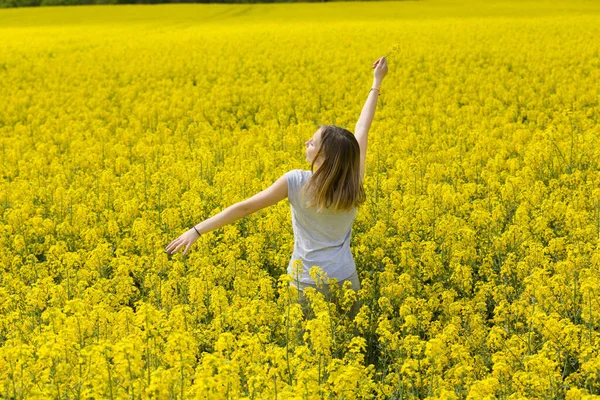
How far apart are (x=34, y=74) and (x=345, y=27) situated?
11953 mm

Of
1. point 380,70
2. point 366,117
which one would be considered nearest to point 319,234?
point 366,117

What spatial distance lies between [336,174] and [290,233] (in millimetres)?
2092

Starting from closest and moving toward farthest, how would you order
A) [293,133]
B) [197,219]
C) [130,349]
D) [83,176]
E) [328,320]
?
[130,349] < [328,320] < [197,219] < [83,176] < [293,133]

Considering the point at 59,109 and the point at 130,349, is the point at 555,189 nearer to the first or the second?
the point at 130,349

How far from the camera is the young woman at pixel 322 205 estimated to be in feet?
16.1

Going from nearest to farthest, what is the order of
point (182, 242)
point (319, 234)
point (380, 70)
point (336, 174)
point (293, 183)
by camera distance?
point (182, 242)
point (336, 174)
point (293, 183)
point (319, 234)
point (380, 70)

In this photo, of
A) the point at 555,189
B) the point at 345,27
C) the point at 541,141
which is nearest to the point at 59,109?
the point at 541,141

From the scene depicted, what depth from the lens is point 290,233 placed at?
6.93 meters

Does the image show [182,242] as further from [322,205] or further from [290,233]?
[290,233]

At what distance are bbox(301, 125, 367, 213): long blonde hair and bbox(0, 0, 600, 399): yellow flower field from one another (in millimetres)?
637

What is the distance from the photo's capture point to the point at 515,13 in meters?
33.6

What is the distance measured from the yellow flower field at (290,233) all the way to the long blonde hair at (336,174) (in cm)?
64

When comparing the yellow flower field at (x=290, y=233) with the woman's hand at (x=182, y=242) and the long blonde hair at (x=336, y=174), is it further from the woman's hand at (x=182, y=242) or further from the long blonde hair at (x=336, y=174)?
the long blonde hair at (x=336, y=174)

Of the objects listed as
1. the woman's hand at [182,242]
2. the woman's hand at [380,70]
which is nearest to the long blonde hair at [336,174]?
the woman's hand at [182,242]
